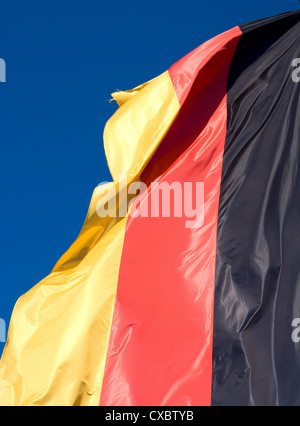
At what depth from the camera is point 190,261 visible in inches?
276

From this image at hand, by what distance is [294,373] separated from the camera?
6230mm

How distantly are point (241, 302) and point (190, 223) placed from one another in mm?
923

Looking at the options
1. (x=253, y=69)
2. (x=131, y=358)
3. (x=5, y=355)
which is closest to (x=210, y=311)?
(x=131, y=358)

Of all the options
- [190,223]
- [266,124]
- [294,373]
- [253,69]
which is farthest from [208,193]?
[294,373]

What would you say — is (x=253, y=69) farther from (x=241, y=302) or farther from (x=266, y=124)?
(x=241, y=302)

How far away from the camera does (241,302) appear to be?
262 inches

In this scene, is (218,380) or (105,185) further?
(105,185)

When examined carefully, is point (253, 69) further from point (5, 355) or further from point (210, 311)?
point (5, 355)

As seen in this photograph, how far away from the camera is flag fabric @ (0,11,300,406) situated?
21.2 feet

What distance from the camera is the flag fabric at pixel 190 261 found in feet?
21.2

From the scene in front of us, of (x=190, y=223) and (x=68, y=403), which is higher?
(x=190, y=223)
